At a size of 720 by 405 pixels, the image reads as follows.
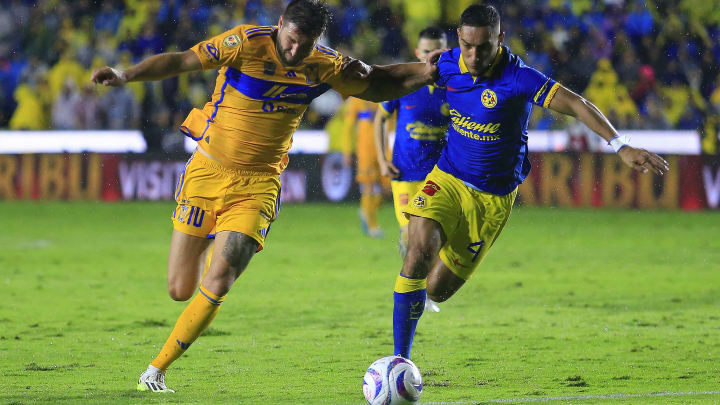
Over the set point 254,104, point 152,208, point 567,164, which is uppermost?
point 254,104

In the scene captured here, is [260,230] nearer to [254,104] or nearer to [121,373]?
[254,104]

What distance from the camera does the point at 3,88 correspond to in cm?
2086

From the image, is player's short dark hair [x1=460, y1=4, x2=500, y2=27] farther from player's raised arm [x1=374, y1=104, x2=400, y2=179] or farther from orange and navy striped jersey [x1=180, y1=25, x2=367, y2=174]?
player's raised arm [x1=374, y1=104, x2=400, y2=179]

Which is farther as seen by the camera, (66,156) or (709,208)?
(66,156)

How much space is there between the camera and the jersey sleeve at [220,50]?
5.55 m

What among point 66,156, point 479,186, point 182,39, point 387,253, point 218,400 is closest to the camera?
point 218,400

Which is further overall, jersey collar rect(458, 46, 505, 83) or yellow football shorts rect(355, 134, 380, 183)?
yellow football shorts rect(355, 134, 380, 183)

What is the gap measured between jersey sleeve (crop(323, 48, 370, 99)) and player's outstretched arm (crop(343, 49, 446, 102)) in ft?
0.11

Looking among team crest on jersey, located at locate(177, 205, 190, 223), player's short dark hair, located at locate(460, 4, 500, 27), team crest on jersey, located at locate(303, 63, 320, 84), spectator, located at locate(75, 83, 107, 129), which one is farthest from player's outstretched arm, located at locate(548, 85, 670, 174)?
spectator, located at locate(75, 83, 107, 129)

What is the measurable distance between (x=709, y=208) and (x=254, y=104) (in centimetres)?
1301

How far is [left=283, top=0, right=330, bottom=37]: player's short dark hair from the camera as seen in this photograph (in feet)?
18.0

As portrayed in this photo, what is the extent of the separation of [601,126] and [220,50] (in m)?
2.02

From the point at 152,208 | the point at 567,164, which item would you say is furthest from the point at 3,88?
the point at 567,164

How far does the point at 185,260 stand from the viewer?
5996mm
